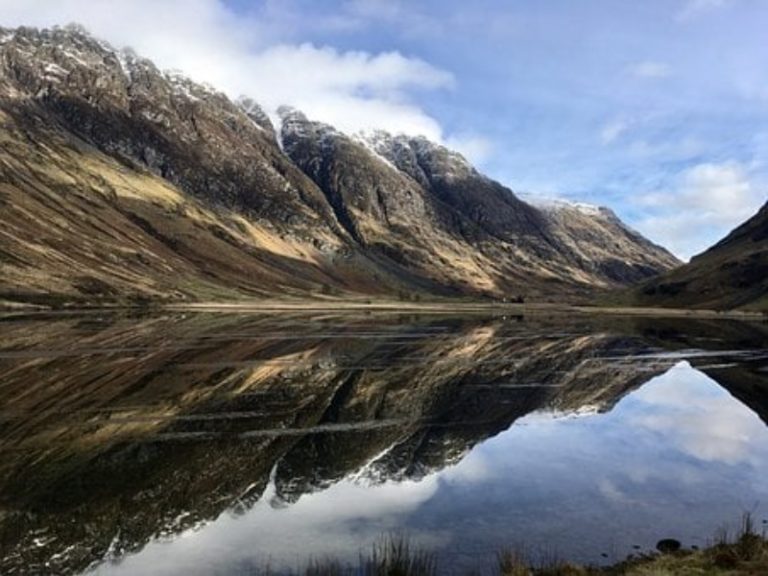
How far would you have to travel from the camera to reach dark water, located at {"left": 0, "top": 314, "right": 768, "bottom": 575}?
2250cm

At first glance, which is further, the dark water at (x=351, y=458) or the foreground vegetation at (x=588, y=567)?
the dark water at (x=351, y=458)

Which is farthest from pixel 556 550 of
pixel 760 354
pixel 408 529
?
pixel 760 354

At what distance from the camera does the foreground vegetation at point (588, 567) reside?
734 inches

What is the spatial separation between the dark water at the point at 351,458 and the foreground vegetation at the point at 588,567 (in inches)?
31.1

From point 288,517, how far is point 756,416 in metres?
35.1

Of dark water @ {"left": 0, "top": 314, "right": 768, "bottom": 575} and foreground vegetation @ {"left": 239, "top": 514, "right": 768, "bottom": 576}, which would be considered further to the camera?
dark water @ {"left": 0, "top": 314, "right": 768, "bottom": 575}

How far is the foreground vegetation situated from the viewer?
18.7 m

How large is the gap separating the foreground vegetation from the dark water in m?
0.79

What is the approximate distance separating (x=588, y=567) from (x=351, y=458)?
591 inches

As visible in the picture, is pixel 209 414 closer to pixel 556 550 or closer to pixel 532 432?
pixel 532 432

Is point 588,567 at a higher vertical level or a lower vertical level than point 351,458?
lower

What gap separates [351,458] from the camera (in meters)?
33.0

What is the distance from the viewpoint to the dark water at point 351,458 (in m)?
22.5

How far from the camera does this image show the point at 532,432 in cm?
4059
